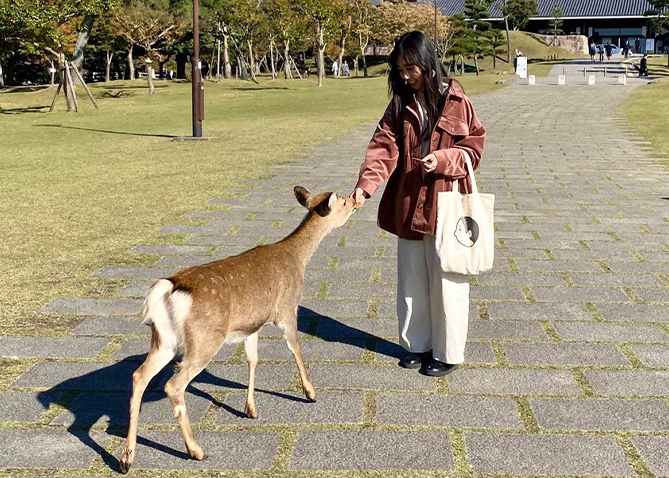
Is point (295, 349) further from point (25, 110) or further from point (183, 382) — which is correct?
point (25, 110)

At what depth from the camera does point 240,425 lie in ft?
11.6

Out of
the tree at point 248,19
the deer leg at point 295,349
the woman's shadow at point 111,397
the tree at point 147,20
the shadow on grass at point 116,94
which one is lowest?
the woman's shadow at point 111,397

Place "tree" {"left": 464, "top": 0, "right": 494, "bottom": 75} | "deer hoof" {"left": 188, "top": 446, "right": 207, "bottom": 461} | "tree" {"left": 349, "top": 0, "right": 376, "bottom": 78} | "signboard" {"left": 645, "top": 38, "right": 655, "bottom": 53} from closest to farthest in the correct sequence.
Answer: "deer hoof" {"left": 188, "top": 446, "right": 207, "bottom": 461}
"tree" {"left": 349, "top": 0, "right": 376, "bottom": 78}
"tree" {"left": 464, "top": 0, "right": 494, "bottom": 75}
"signboard" {"left": 645, "top": 38, "right": 655, "bottom": 53}

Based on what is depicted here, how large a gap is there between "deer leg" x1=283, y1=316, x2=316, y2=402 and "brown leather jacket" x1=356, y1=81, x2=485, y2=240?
853 mm

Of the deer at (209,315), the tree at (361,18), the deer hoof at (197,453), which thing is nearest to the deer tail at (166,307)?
the deer at (209,315)

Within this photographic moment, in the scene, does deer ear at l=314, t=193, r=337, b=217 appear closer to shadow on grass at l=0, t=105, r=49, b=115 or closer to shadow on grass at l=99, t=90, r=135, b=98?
shadow on grass at l=0, t=105, r=49, b=115

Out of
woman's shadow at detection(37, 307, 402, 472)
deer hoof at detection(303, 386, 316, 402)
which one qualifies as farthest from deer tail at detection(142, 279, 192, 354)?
deer hoof at detection(303, 386, 316, 402)

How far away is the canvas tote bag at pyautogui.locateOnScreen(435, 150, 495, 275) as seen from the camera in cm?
387

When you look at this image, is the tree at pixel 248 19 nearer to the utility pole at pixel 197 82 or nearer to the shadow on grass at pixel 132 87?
the shadow on grass at pixel 132 87

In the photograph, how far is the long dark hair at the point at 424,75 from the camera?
3797 mm

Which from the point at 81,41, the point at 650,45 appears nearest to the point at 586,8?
the point at 650,45

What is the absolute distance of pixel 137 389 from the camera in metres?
3.12

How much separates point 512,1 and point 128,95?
57.6 meters

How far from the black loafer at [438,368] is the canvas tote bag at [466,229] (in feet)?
1.81
